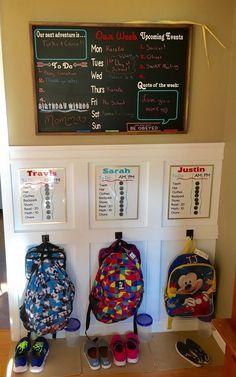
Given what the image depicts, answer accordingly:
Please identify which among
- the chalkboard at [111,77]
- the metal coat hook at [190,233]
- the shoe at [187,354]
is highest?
the chalkboard at [111,77]

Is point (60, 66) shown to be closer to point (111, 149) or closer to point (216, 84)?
point (111, 149)

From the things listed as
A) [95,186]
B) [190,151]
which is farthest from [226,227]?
[95,186]

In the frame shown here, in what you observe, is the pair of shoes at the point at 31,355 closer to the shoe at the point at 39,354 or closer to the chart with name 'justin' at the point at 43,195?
Result: the shoe at the point at 39,354

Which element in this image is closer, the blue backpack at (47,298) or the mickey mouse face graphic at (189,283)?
the blue backpack at (47,298)

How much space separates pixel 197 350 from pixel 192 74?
1599 mm

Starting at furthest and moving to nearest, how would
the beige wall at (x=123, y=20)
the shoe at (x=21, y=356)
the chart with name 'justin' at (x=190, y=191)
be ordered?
the chart with name 'justin' at (x=190, y=191)
the shoe at (x=21, y=356)
the beige wall at (x=123, y=20)

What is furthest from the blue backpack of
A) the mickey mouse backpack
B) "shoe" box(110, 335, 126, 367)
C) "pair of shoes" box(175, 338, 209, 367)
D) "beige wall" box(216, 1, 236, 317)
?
"beige wall" box(216, 1, 236, 317)

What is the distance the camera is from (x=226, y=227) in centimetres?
219

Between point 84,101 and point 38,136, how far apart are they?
32 cm

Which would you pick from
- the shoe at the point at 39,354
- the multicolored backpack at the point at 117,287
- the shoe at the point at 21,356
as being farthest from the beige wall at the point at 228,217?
the shoe at the point at 21,356

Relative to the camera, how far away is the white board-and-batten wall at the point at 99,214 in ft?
6.89

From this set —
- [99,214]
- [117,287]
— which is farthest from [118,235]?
[117,287]

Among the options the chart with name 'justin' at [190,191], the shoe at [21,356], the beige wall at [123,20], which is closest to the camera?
the beige wall at [123,20]

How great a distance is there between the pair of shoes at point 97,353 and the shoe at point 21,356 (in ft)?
1.12
